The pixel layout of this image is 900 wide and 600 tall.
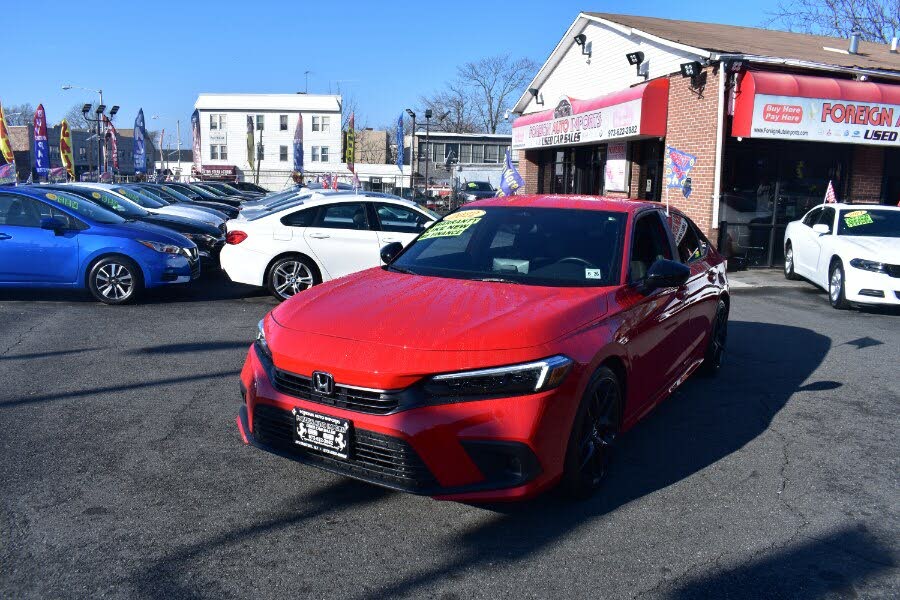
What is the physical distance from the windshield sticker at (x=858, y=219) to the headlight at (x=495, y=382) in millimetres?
10334

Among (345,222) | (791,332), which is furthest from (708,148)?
(345,222)

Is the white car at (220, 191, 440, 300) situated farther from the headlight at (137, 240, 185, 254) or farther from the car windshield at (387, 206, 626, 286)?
the car windshield at (387, 206, 626, 286)

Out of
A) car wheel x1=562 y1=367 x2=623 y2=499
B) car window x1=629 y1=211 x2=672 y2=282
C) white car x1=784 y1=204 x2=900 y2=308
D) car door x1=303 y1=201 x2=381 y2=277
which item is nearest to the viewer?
car wheel x1=562 y1=367 x2=623 y2=499

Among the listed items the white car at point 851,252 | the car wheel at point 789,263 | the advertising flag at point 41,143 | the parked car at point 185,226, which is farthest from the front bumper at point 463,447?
the advertising flag at point 41,143

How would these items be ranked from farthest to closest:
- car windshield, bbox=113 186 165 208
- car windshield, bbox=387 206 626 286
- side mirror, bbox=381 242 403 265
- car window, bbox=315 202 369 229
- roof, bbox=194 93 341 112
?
roof, bbox=194 93 341 112, car windshield, bbox=113 186 165 208, car window, bbox=315 202 369 229, side mirror, bbox=381 242 403 265, car windshield, bbox=387 206 626 286

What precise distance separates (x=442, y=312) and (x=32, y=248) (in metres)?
7.74

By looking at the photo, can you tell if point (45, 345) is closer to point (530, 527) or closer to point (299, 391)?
point (299, 391)

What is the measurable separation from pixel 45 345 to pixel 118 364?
48.5 inches

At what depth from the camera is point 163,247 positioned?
9961 millimetres

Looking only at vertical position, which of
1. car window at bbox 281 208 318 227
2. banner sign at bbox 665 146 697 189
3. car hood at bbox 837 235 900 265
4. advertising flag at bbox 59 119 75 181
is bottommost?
car hood at bbox 837 235 900 265

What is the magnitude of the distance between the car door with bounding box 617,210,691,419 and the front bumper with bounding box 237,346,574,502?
3.12ft

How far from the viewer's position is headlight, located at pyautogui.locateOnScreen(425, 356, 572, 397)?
11.3 feet

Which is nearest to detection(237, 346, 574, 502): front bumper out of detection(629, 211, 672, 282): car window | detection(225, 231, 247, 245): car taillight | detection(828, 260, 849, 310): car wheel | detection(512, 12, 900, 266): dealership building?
detection(629, 211, 672, 282): car window

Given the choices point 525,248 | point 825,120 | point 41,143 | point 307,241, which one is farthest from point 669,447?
point 41,143
